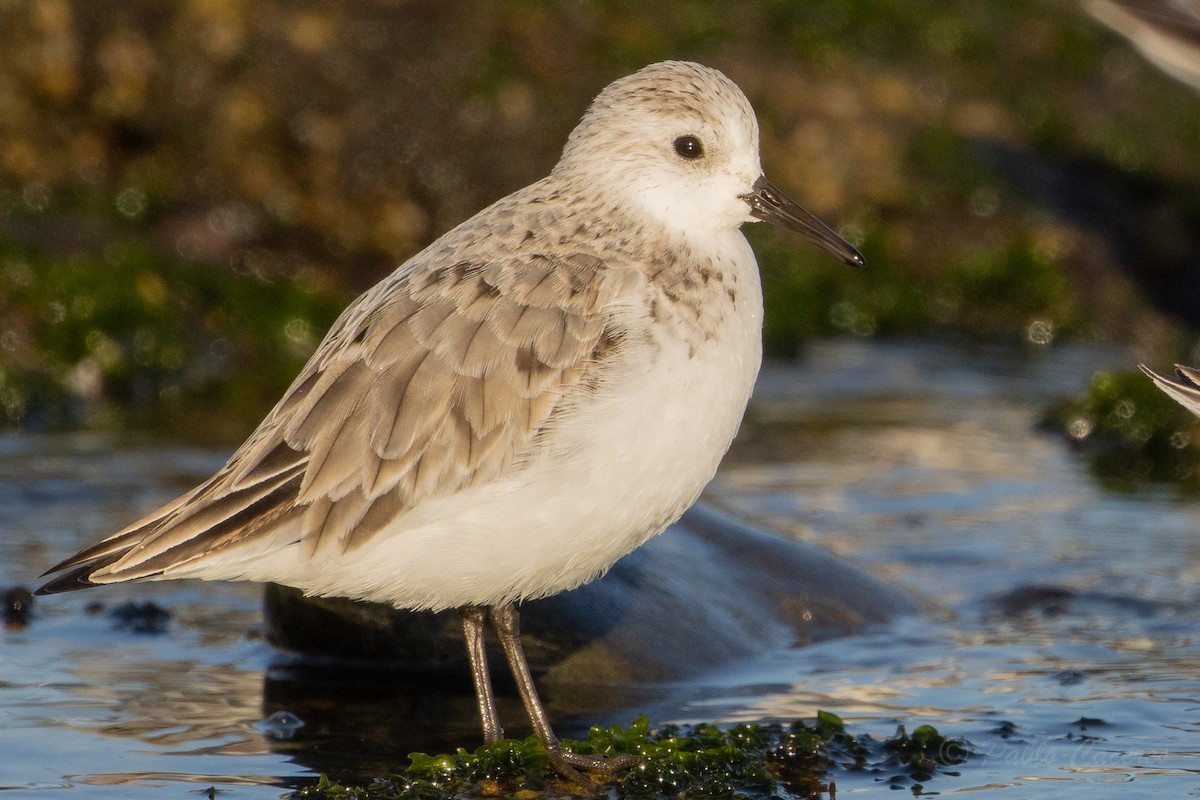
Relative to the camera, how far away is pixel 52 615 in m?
7.27

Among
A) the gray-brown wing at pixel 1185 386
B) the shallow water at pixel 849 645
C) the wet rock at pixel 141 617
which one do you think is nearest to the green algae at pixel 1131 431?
the shallow water at pixel 849 645

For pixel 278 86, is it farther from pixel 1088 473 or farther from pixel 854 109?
pixel 1088 473

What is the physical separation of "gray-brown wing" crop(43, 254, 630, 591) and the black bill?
→ 0.73 metres

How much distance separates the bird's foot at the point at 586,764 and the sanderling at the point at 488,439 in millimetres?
12

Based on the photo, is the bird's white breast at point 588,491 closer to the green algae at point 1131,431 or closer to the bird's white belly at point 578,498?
the bird's white belly at point 578,498

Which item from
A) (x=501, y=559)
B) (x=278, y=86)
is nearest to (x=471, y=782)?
(x=501, y=559)

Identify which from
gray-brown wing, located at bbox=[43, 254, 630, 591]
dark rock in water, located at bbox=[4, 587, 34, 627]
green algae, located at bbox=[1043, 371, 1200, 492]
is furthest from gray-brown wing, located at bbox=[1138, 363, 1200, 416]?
dark rock in water, located at bbox=[4, 587, 34, 627]

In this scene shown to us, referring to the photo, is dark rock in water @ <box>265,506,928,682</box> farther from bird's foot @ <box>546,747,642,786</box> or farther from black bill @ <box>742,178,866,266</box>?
black bill @ <box>742,178,866,266</box>

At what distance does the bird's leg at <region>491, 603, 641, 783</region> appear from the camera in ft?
18.4

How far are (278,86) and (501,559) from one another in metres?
9.22

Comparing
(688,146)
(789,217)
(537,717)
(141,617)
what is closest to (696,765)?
(537,717)

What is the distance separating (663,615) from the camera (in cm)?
698

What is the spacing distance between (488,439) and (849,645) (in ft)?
7.97

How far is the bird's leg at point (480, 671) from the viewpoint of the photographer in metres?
5.83
